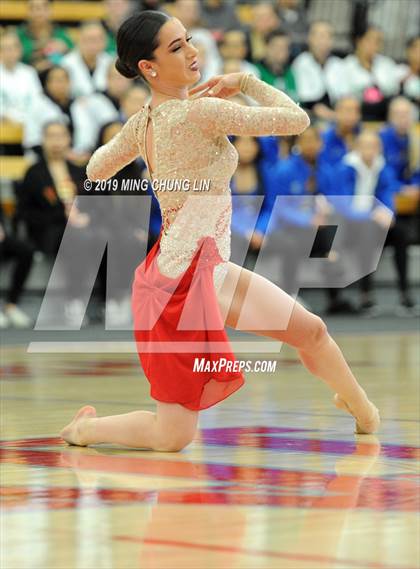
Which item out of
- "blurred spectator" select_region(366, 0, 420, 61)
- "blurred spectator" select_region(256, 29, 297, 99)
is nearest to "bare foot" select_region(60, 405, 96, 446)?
"blurred spectator" select_region(256, 29, 297, 99)

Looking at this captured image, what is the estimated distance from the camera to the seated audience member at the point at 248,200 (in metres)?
11.4

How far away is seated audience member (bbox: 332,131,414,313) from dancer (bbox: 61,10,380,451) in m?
7.38

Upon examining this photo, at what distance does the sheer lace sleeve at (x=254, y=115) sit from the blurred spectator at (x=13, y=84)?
726cm

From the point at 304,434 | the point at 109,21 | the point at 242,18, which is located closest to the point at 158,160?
the point at 304,434

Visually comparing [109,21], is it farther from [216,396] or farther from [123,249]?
[216,396]

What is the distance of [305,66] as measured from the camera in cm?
1429

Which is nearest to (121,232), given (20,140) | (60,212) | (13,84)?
(60,212)

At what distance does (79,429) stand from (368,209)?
788 centimetres

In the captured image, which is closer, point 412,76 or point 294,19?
point 412,76

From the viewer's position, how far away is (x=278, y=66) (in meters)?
14.0

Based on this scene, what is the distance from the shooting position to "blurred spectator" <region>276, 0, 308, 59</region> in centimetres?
1570

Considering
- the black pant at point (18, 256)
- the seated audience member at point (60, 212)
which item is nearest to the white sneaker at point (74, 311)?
the seated audience member at point (60, 212)

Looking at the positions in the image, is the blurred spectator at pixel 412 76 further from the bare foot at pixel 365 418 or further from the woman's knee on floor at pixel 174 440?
the woman's knee on floor at pixel 174 440

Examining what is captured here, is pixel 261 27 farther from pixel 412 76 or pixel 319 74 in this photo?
pixel 412 76
